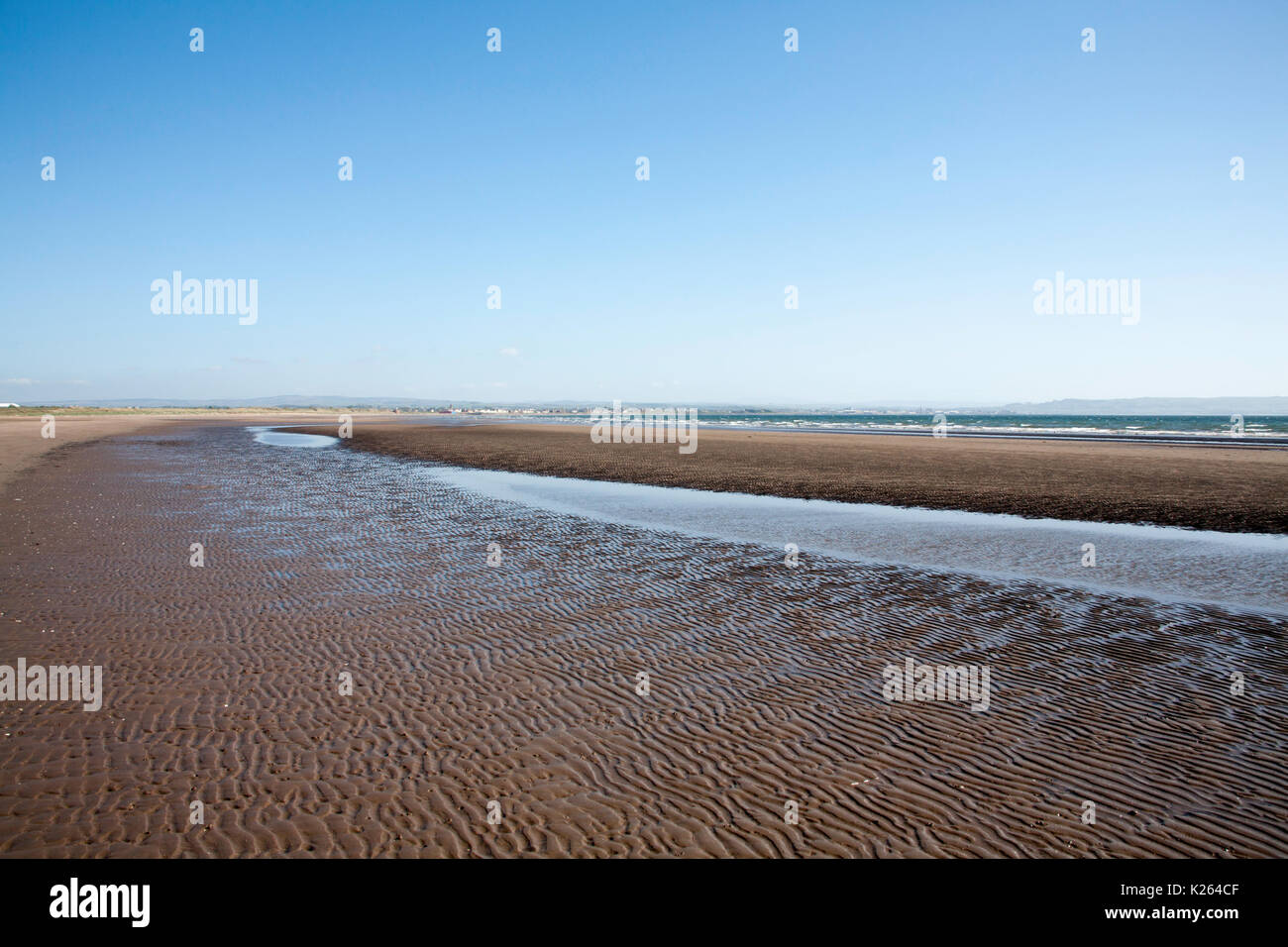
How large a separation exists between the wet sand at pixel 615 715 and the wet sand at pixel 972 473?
11272 mm

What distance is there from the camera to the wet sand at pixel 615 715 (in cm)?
497

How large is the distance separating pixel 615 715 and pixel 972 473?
2732 cm

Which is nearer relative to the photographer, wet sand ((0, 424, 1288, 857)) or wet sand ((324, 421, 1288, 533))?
wet sand ((0, 424, 1288, 857))

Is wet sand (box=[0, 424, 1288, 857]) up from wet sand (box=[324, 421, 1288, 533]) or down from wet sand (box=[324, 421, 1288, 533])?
down

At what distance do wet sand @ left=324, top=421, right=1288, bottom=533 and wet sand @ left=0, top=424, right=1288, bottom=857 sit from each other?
11.3m

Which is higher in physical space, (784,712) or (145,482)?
(145,482)

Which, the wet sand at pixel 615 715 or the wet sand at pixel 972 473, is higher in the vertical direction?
the wet sand at pixel 972 473

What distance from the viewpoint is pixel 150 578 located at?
38.0 feet

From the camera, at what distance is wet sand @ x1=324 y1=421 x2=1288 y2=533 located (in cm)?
2084

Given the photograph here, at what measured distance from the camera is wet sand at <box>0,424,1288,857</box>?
4969mm

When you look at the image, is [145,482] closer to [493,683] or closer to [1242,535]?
[493,683]

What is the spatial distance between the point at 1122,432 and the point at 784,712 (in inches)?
2817

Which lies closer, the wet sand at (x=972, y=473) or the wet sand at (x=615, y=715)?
the wet sand at (x=615, y=715)

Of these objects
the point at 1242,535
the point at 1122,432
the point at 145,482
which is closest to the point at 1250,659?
the point at 1242,535
